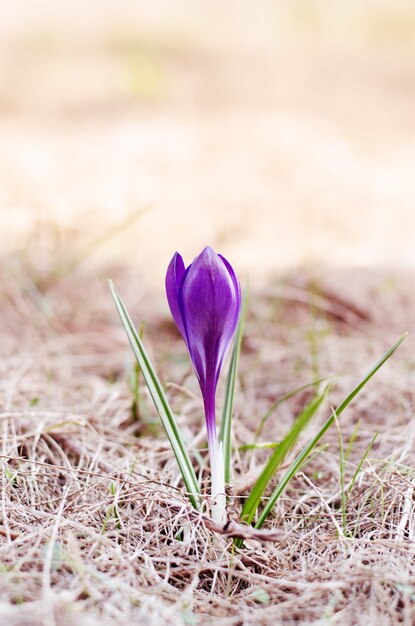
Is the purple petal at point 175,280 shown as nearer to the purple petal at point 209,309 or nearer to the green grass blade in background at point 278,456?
the purple petal at point 209,309

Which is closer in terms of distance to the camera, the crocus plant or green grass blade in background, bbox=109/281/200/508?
the crocus plant

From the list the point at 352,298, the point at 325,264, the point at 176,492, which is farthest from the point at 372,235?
the point at 176,492

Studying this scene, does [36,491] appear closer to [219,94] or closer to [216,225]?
[216,225]

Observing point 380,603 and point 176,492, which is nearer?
point 380,603

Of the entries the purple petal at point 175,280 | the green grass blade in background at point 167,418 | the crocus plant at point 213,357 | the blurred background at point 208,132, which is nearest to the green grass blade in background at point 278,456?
the crocus plant at point 213,357

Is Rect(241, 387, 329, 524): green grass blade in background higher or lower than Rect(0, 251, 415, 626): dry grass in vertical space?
higher

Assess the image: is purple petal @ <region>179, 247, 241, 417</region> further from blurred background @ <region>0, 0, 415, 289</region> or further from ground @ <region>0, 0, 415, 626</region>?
blurred background @ <region>0, 0, 415, 289</region>

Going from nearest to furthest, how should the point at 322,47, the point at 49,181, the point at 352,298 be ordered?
the point at 352,298 → the point at 49,181 → the point at 322,47

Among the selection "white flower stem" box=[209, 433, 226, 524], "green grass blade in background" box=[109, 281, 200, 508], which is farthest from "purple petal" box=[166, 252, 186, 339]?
"white flower stem" box=[209, 433, 226, 524]
